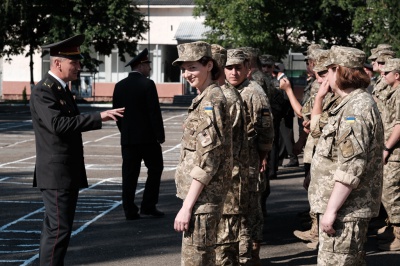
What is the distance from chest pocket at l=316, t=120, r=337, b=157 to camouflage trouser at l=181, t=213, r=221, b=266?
2.84 ft

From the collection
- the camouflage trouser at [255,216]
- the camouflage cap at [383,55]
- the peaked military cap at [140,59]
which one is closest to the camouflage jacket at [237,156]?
the camouflage trouser at [255,216]

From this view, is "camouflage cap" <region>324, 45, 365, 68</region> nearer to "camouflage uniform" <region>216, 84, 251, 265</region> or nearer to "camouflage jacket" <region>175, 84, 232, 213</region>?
"camouflage jacket" <region>175, 84, 232, 213</region>

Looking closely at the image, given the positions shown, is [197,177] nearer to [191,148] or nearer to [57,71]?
[191,148]

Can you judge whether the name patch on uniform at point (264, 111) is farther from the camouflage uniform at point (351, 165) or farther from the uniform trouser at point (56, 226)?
the camouflage uniform at point (351, 165)

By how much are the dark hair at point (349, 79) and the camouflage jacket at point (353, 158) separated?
48 mm

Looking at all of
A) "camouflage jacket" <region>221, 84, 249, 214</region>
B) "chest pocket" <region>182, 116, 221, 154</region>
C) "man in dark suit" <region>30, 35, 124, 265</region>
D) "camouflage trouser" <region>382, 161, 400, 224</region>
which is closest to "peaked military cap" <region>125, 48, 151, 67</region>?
"camouflage trouser" <region>382, 161, 400, 224</region>

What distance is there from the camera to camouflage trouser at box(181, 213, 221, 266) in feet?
19.5

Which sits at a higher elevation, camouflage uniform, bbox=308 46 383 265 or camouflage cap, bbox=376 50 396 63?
camouflage cap, bbox=376 50 396 63

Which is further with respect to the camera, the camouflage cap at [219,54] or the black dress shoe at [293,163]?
the black dress shoe at [293,163]

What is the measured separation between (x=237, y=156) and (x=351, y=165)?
6.56 feet

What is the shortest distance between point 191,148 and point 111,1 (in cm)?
4369

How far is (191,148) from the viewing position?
6.07 meters

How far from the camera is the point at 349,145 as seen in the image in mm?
5684

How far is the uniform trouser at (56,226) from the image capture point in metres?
7.11
